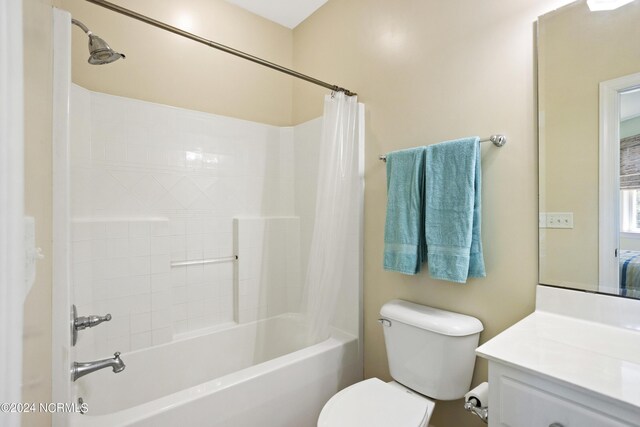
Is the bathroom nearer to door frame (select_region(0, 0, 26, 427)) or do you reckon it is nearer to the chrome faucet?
the chrome faucet

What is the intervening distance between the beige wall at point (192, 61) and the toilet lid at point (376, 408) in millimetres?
1977

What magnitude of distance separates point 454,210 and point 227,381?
1241 millimetres

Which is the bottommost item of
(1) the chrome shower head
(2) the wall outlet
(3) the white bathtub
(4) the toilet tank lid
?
(3) the white bathtub

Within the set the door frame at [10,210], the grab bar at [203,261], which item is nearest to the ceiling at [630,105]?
the door frame at [10,210]

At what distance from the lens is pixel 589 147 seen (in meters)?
1.10

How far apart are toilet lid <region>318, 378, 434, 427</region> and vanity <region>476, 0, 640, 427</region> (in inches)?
15.1

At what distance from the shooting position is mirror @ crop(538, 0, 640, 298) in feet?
3.35

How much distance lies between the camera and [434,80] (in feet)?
5.13

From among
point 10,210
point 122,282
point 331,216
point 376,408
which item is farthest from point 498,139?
point 122,282

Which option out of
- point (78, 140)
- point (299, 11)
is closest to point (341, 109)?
point (299, 11)

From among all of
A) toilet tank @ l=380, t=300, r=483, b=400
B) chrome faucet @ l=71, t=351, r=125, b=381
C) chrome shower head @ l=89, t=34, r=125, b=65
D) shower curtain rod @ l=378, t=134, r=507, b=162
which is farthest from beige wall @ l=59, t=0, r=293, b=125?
toilet tank @ l=380, t=300, r=483, b=400

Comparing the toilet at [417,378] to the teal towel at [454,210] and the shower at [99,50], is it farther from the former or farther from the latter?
the shower at [99,50]

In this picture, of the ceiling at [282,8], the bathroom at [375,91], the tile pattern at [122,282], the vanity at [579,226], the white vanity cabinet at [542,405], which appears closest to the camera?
the white vanity cabinet at [542,405]

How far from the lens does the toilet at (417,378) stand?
121 cm
